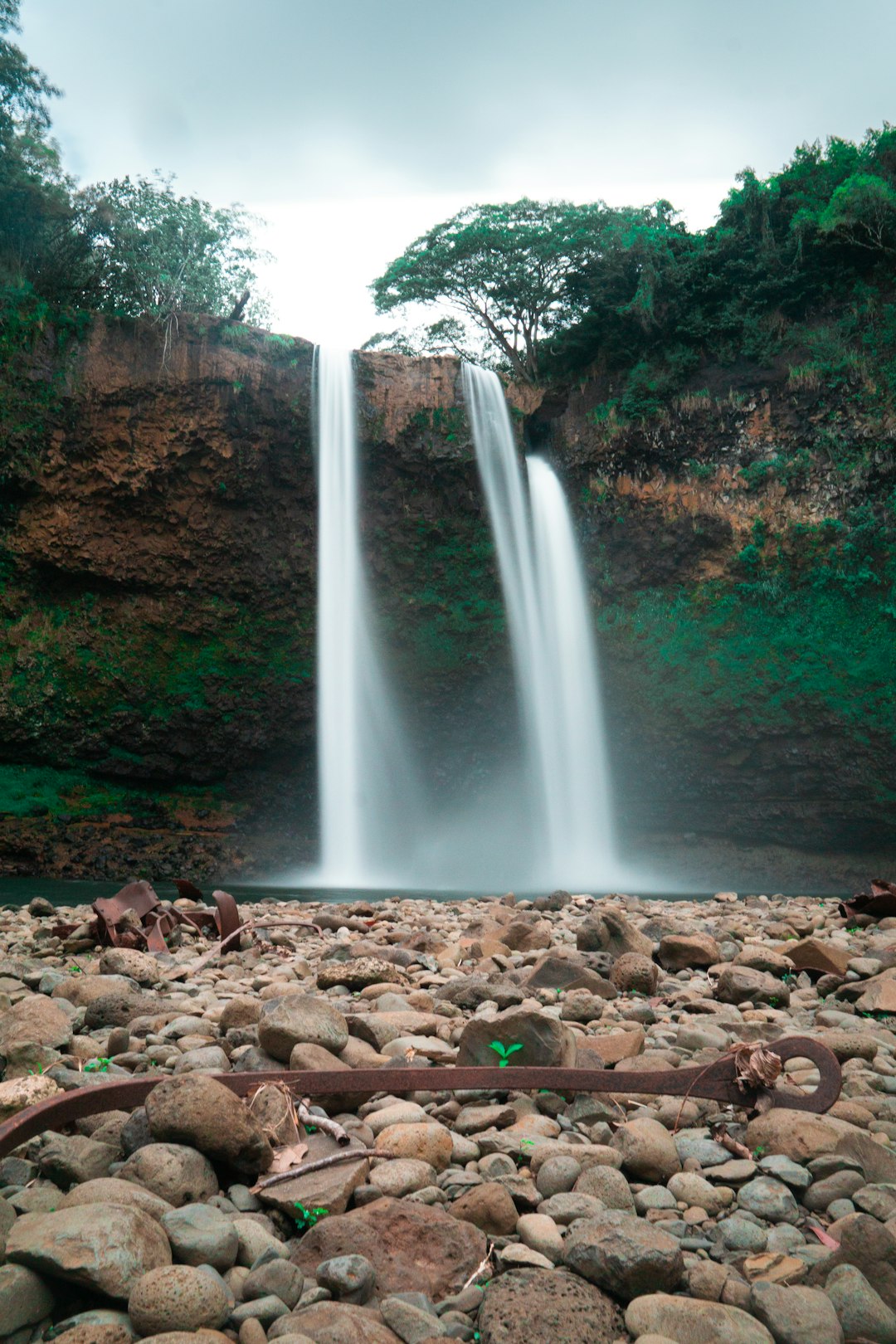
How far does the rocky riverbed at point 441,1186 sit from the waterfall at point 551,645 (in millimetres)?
13040

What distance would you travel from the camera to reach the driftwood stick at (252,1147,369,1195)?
1.55 m

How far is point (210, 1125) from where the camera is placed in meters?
1.54

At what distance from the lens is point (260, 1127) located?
5.61 feet

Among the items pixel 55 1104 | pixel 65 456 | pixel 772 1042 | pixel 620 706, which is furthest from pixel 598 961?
pixel 65 456

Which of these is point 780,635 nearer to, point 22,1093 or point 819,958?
point 819,958

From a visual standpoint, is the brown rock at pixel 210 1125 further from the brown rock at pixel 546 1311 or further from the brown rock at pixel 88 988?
the brown rock at pixel 88 988

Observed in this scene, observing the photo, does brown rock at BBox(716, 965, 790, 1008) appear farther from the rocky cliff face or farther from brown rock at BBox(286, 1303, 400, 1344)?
the rocky cliff face

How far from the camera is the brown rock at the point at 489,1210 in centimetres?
147

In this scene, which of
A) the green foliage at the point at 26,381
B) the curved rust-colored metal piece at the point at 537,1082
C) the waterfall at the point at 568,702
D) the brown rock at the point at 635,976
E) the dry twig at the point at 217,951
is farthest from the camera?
the waterfall at the point at 568,702

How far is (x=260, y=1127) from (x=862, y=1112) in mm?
1362

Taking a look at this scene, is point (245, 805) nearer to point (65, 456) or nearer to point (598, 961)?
point (65, 456)

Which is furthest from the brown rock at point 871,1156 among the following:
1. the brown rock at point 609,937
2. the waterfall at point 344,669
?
the waterfall at point 344,669

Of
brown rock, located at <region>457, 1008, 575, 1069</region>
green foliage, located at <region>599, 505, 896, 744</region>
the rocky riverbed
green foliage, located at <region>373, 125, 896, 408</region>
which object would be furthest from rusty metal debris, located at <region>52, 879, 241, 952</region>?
green foliage, located at <region>373, 125, 896, 408</region>

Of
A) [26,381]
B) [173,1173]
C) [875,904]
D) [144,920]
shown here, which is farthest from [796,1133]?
[26,381]
